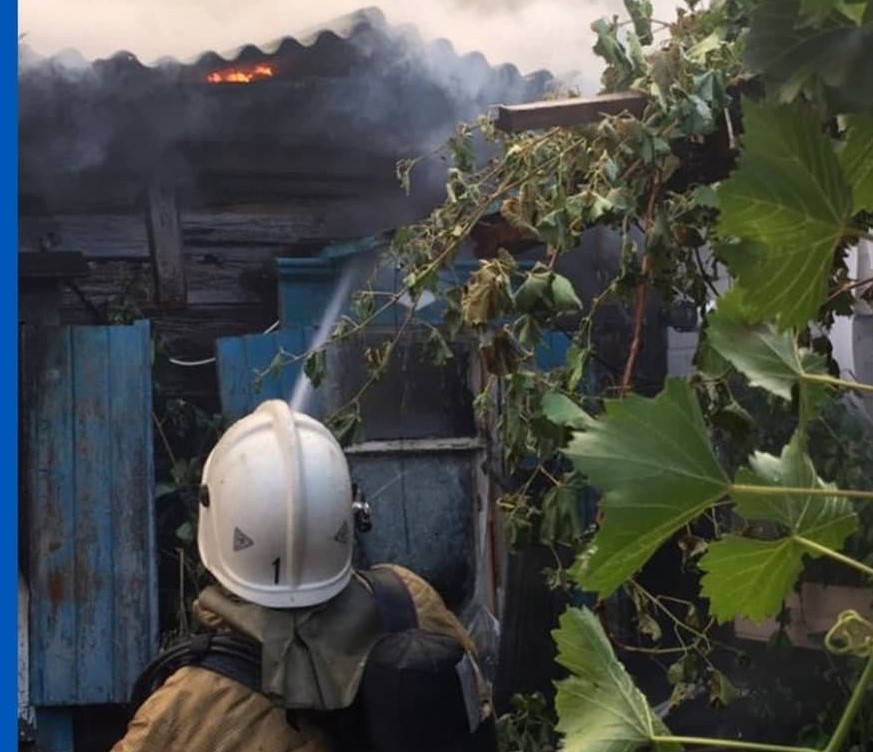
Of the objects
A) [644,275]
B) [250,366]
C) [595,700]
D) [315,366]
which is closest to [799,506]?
[595,700]

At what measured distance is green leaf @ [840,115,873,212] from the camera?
2.50 ft

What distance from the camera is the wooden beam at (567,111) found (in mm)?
2574

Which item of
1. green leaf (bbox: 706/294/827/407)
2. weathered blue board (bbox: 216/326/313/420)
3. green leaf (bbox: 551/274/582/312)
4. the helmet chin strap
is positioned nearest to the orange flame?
weathered blue board (bbox: 216/326/313/420)

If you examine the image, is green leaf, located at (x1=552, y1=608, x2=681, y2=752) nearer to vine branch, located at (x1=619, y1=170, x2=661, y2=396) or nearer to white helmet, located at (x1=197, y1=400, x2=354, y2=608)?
white helmet, located at (x1=197, y1=400, x2=354, y2=608)

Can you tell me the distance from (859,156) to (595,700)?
32 centimetres

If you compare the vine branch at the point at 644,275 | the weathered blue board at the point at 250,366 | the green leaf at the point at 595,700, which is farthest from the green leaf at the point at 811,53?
the weathered blue board at the point at 250,366

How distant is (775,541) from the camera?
82cm

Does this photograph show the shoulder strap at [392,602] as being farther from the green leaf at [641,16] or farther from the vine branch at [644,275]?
the green leaf at [641,16]

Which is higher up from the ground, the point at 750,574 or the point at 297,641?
the point at 750,574

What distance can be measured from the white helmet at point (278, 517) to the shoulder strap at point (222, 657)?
0.09 meters

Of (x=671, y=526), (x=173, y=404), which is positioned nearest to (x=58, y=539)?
(x=173, y=404)

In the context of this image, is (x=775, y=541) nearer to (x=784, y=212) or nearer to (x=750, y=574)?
(x=750, y=574)

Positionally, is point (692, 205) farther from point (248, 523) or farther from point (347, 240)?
point (347, 240)

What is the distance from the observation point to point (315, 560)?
2385mm
